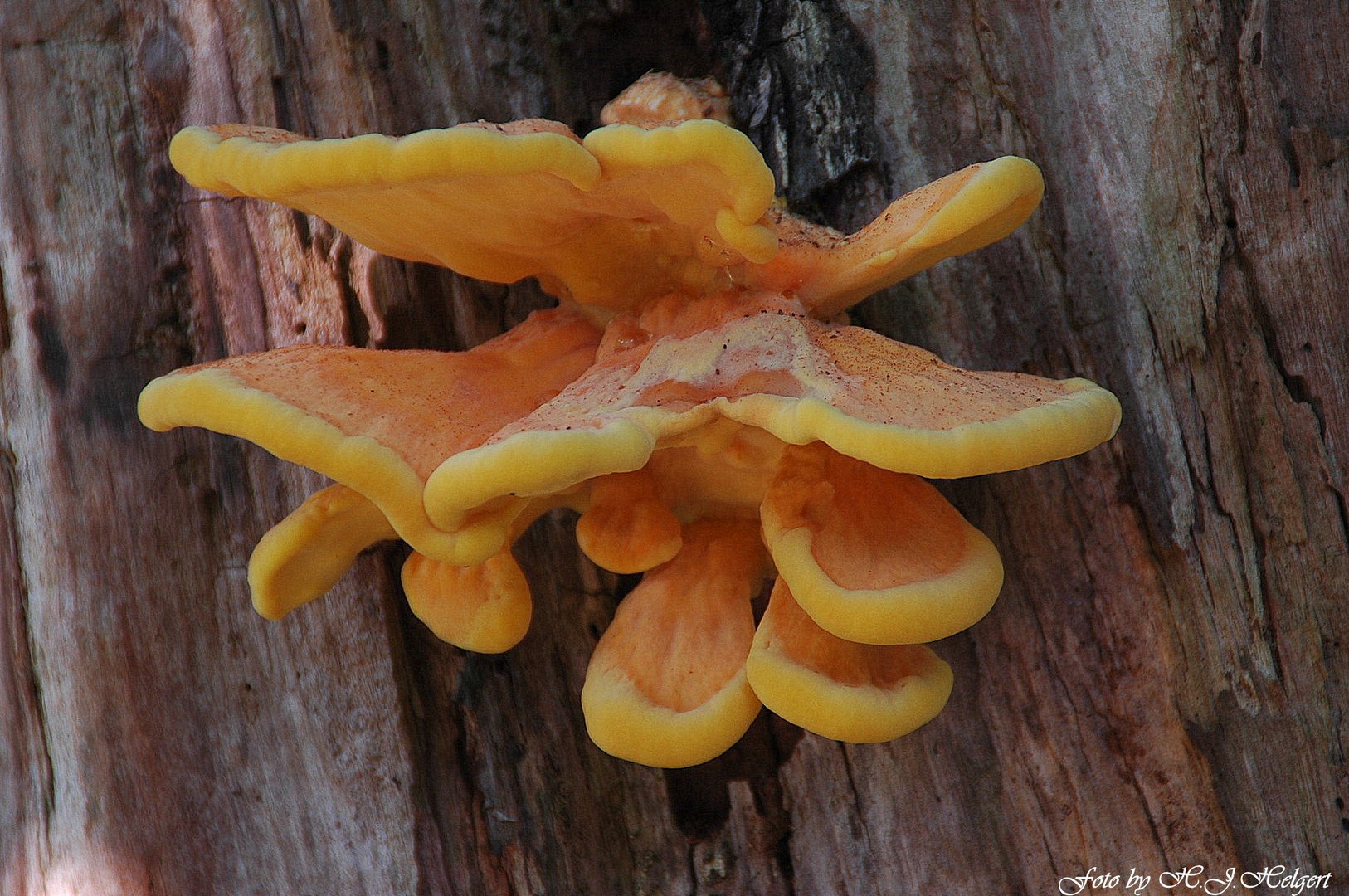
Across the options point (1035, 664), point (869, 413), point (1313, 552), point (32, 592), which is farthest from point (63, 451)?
point (1313, 552)

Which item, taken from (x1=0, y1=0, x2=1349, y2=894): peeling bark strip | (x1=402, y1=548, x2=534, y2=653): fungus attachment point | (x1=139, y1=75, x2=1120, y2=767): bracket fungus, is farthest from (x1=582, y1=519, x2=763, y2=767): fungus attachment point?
(x1=0, y1=0, x2=1349, y2=894): peeling bark strip

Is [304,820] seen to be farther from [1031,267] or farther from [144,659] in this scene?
[1031,267]

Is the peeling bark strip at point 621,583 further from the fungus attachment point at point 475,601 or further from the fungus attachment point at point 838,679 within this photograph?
the fungus attachment point at point 838,679

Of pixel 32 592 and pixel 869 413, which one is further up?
pixel 869 413

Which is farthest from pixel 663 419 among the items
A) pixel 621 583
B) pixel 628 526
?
pixel 621 583

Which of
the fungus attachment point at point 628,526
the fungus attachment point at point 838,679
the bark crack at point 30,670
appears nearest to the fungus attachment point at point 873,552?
the fungus attachment point at point 838,679

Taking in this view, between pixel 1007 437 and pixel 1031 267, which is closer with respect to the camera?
pixel 1007 437

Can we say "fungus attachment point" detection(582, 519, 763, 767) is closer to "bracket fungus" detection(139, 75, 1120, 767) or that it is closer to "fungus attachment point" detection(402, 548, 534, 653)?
"bracket fungus" detection(139, 75, 1120, 767)

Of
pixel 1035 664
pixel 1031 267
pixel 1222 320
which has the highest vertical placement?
pixel 1031 267
